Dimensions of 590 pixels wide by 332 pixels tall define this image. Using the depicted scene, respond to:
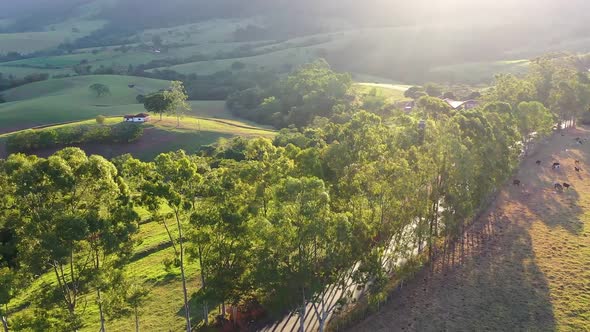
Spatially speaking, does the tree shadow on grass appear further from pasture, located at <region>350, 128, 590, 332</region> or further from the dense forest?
the dense forest

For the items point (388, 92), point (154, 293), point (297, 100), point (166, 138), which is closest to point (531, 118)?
point (166, 138)

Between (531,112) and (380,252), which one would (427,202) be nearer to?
(380,252)

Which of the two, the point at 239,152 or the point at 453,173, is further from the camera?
the point at 239,152

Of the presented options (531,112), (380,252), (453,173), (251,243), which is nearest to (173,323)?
(251,243)

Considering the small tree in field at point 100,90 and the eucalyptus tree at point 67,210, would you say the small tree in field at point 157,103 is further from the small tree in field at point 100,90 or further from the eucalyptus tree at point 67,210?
the eucalyptus tree at point 67,210

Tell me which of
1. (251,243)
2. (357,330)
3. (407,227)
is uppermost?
(251,243)

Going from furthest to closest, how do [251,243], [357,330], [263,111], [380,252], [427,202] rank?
[263,111] → [427,202] → [357,330] → [380,252] → [251,243]

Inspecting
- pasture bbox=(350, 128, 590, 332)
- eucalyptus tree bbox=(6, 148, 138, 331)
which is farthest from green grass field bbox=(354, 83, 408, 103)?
eucalyptus tree bbox=(6, 148, 138, 331)

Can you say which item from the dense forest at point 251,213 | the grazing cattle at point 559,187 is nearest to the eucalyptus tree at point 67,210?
the dense forest at point 251,213
